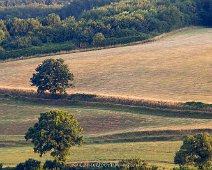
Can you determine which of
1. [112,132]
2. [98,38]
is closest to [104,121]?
[112,132]

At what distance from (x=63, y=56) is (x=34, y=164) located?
176 feet

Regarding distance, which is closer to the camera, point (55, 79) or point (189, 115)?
point (189, 115)

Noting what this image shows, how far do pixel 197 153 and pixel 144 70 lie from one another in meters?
42.7

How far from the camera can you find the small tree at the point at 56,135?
67031 millimetres

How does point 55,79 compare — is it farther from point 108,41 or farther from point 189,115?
point 108,41

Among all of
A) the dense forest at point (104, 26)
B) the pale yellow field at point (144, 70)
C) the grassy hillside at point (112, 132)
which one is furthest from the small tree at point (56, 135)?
the dense forest at point (104, 26)

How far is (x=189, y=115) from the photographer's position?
83312mm

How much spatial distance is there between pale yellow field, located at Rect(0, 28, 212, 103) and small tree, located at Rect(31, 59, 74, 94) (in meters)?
4.24

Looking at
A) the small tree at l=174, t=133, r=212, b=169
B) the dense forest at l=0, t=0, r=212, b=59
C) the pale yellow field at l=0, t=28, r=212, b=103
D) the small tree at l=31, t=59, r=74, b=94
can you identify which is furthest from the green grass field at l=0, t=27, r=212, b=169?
the small tree at l=174, t=133, r=212, b=169

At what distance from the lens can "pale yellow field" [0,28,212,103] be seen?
93.2 meters

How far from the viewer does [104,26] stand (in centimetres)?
13225

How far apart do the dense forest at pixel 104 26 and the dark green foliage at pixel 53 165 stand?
55.2m

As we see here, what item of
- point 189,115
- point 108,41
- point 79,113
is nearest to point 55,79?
point 79,113

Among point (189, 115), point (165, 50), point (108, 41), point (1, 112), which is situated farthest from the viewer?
point (108, 41)
